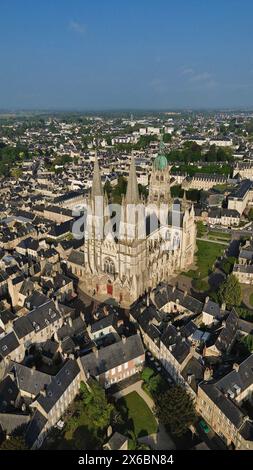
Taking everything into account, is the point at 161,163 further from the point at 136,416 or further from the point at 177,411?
the point at 177,411

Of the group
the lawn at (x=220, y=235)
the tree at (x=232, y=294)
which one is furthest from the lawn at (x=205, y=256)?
the tree at (x=232, y=294)

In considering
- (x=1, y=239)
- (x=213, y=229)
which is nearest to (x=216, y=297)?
(x=213, y=229)

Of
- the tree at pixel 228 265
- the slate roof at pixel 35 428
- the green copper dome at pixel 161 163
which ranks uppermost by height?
the green copper dome at pixel 161 163

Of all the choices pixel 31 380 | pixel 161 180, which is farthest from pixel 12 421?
pixel 161 180

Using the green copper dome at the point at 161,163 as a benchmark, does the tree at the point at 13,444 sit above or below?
below

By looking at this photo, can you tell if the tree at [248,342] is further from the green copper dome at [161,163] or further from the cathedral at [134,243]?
the green copper dome at [161,163]

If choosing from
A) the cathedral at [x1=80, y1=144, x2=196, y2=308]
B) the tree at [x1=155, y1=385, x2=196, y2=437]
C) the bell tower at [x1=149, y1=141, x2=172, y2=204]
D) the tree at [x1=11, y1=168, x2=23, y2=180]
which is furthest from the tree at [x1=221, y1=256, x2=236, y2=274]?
the tree at [x1=11, y1=168, x2=23, y2=180]

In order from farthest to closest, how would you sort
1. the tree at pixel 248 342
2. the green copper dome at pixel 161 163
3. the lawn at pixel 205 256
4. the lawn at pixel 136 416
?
the lawn at pixel 205 256, the green copper dome at pixel 161 163, the tree at pixel 248 342, the lawn at pixel 136 416

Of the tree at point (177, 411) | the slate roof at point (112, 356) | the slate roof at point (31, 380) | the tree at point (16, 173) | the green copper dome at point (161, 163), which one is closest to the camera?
the tree at point (177, 411)
